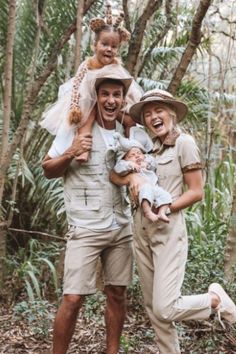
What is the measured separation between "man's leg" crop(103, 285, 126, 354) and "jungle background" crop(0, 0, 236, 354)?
0.51 meters

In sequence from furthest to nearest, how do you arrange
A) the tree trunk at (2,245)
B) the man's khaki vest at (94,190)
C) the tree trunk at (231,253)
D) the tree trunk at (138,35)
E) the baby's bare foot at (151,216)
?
the tree trunk at (2,245)
the tree trunk at (138,35)
the tree trunk at (231,253)
the man's khaki vest at (94,190)
the baby's bare foot at (151,216)

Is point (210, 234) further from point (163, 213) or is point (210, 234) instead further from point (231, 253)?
point (163, 213)

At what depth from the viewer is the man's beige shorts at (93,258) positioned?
143 inches

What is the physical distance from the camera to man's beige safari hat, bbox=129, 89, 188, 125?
11.5 feet

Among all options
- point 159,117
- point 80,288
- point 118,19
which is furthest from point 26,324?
point 118,19

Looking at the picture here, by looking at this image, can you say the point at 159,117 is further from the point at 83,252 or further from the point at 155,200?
the point at 83,252

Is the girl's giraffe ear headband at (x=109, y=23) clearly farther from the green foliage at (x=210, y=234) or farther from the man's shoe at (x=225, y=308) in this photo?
the green foliage at (x=210, y=234)

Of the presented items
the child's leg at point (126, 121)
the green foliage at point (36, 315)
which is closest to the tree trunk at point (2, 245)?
the green foliage at point (36, 315)

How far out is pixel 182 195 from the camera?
350 centimetres

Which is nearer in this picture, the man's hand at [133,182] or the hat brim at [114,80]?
the man's hand at [133,182]

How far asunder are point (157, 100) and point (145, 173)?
0.46m

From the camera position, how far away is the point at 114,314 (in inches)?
150

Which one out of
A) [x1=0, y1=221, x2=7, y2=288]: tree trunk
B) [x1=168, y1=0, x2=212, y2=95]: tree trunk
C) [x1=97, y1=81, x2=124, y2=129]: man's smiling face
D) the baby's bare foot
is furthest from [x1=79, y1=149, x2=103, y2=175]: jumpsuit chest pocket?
[x1=0, y1=221, x2=7, y2=288]: tree trunk

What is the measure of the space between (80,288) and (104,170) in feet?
2.52
